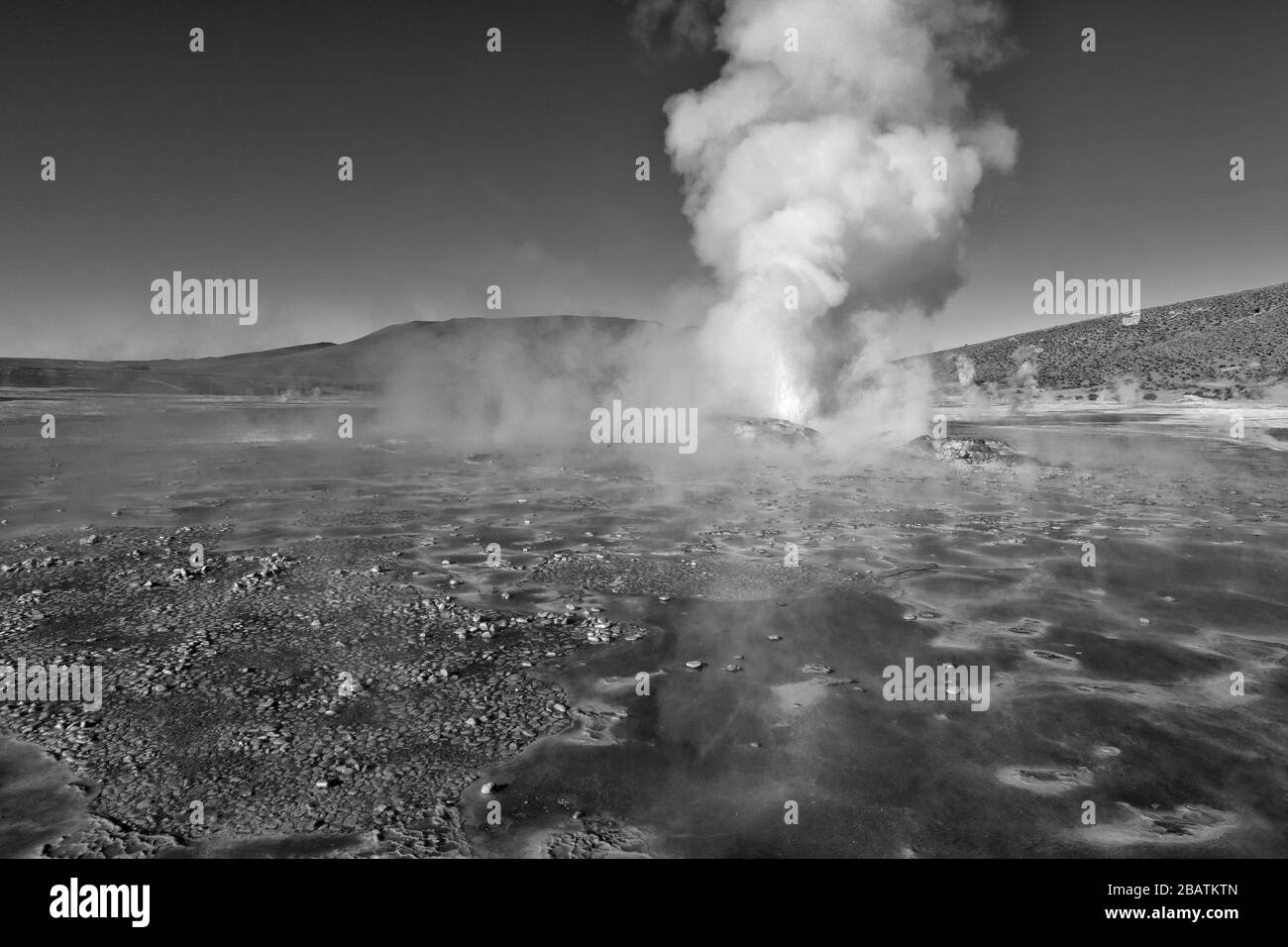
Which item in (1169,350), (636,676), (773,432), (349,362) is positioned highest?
(349,362)

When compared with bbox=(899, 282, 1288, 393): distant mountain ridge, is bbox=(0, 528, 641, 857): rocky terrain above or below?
below

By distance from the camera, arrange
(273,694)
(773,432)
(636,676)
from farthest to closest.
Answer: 1. (773,432)
2. (636,676)
3. (273,694)

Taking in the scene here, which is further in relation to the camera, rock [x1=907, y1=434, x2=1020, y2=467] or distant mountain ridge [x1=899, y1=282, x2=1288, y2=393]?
distant mountain ridge [x1=899, y1=282, x2=1288, y2=393]

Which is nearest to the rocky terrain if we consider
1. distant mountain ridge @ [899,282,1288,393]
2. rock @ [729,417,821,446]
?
rock @ [729,417,821,446]

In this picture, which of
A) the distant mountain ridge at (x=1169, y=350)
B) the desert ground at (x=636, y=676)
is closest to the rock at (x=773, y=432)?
→ the desert ground at (x=636, y=676)

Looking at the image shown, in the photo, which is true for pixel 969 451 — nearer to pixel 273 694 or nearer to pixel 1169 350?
pixel 273 694

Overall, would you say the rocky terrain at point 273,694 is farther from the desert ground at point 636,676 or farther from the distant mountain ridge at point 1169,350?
the distant mountain ridge at point 1169,350

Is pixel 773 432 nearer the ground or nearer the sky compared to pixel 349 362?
nearer the ground

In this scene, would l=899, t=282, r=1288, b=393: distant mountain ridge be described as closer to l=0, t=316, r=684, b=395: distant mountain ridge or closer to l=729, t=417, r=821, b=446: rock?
l=729, t=417, r=821, b=446: rock

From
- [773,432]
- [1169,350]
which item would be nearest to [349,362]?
[773,432]
